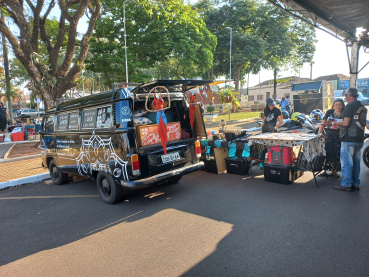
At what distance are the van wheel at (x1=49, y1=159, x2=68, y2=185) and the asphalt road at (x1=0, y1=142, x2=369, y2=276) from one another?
101 centimetres

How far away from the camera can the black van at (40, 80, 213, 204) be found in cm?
470

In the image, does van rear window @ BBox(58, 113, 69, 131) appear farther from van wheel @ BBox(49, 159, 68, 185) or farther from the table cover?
the table cover

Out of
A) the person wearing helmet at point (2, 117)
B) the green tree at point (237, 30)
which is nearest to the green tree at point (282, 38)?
the green tree at point (237, 30)

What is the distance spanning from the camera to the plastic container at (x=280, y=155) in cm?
584

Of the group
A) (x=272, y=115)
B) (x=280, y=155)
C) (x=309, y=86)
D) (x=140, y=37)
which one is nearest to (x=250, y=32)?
(x=309, y=86)

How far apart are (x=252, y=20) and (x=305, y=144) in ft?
88.4

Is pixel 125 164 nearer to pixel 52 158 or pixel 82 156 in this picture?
pixel 82 156

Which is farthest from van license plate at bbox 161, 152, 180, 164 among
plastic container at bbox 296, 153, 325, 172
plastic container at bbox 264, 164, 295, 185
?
plastic container at bbox 296, 153, 325, 172

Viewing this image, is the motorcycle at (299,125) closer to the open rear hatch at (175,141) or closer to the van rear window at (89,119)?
the open rear hatch at (175,141)

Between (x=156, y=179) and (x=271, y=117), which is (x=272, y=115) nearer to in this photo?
(x=271, y=117)

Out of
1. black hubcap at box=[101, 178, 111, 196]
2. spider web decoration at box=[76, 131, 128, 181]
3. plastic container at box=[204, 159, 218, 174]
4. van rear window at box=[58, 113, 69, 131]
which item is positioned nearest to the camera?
spider web decoration at box=[76, 131, 128, 181]

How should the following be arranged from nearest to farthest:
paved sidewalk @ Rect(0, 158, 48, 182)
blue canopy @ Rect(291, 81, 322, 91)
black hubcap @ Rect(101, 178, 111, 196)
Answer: black hubcap @ Rect(101, 178, 111, 196)
paved sidewalk @ Rect(0, 158, 48, 182)
blue canopy @ Rect(291, 81, 322, 91)

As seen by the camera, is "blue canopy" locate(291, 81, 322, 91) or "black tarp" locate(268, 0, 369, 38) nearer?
"black tarp" locate(268, 0, 369, 38)

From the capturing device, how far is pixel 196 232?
3.81 m
